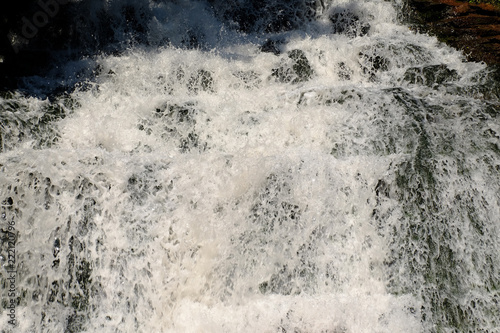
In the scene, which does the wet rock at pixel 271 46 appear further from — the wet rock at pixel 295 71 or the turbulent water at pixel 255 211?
the turbulent water at pixel 255 211

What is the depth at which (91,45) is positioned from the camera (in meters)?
5.91

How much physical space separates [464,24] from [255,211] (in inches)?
152

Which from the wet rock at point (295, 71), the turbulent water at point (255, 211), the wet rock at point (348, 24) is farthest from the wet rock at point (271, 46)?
the turbulent water at point (255, 211)

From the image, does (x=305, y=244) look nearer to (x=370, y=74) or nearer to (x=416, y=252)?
(x=416, y=252)

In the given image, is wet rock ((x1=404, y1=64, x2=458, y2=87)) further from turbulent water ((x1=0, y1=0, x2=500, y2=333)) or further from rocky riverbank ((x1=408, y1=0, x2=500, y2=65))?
rocky riverbank ((x1=408, y1=0, x2=500, y2=65))

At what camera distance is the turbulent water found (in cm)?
341

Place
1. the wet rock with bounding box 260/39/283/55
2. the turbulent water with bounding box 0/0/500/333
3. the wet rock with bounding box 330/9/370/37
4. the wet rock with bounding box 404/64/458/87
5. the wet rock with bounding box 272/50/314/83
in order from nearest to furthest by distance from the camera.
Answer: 1. the turbulent water with bounding box 0/0/500/333
2. the wet rock with bounding box 404/64/458/87
3. the wet rock with bounding box 272/50/314/83
4. the wet rock with bounding box 260/39/283/55
5. the wet rock with bounding box 330/9/370/37

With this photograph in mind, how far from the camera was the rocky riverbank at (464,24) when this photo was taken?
5.33 meters

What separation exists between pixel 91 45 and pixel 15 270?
3383 mm

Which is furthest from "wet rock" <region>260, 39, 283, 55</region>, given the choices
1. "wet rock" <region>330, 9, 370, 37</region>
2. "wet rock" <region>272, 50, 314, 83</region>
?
"wet rock" <region>330, 9, 370, 37</region>

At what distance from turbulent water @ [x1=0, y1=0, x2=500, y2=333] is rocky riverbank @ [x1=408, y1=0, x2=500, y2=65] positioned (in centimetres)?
82

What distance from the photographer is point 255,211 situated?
3.69 meters

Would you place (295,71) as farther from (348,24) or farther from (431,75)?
(348,24)

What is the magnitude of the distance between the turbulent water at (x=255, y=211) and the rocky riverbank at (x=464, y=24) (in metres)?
0.82
